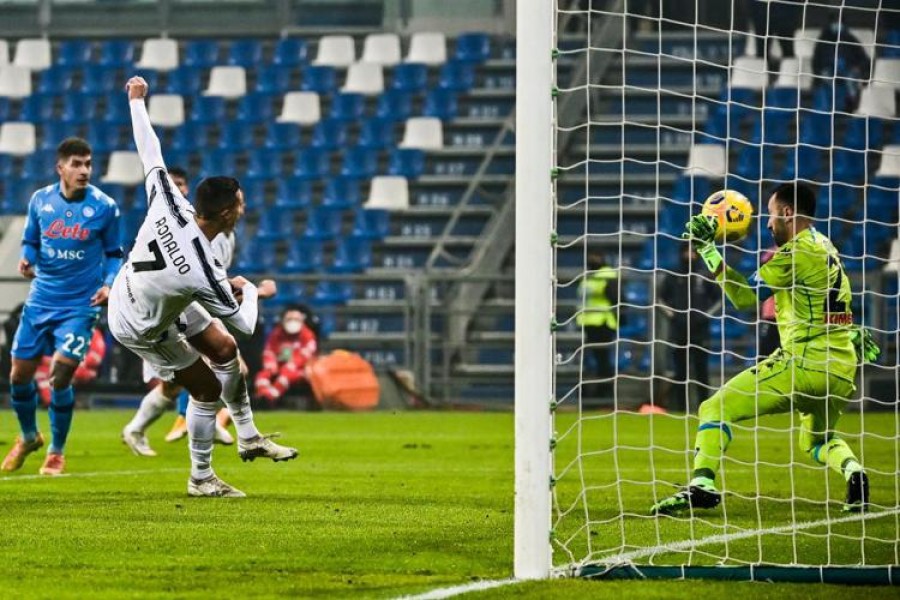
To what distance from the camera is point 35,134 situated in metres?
24.7

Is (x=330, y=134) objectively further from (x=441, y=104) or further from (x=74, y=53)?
(x=74, y=53)

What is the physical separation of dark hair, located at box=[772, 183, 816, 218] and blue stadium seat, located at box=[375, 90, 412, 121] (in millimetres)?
15508

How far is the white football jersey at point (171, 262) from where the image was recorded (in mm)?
7922

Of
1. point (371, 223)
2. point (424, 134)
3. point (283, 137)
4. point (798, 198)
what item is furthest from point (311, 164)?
point (798, 198)

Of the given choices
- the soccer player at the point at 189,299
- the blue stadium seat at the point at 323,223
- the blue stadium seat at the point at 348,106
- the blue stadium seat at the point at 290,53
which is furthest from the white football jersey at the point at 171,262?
the blue stadium seat at the point at 290,53

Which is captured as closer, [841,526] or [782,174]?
[841,526]

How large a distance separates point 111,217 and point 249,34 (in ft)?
49.7

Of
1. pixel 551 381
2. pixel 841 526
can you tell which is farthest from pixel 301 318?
pixel 551 381

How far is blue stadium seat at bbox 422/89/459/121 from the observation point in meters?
23.4

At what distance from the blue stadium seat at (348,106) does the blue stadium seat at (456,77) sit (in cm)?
125

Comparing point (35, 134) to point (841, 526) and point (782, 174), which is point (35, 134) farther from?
point (841, 526)

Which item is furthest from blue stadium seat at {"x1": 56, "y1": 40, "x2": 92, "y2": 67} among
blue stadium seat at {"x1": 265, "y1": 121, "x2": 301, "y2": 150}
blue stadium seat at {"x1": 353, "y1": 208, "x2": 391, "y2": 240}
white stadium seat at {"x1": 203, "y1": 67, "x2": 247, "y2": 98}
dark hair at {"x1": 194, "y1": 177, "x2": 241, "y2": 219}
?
dark hair at {"x1": 194, "y1": 177, "x2": 241, "y2": 219}

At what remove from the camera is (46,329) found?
421 inches

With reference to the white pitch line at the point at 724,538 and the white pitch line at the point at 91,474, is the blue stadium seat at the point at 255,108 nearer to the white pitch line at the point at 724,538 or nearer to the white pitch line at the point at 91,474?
the white pitch line at the point at 91,474
